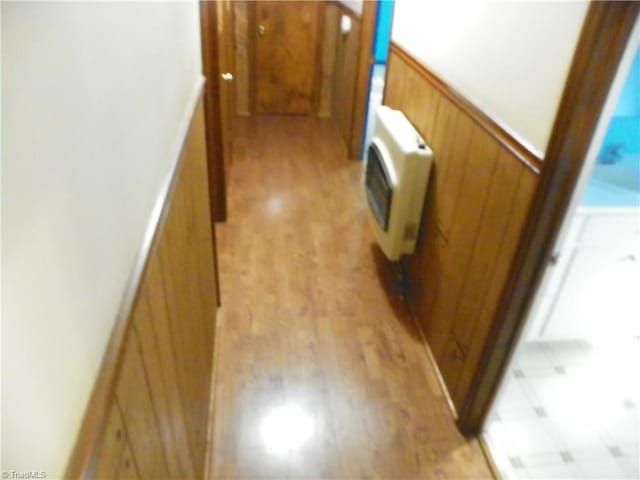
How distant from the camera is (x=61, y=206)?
19.3 inches

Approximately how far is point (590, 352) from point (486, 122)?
1.35 meters

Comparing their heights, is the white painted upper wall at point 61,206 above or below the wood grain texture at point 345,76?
above

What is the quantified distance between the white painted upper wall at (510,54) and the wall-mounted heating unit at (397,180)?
0.32 meters

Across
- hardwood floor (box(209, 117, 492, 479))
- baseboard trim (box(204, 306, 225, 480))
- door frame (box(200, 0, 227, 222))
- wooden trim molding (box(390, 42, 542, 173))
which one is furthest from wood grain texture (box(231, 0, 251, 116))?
baseboard trim (box(204, 306, 225, 480))

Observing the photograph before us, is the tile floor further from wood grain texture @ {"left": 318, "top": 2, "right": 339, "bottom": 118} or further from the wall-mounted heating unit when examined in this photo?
wood grain texture @ {"left": 318, "top": 2, "right": 339, "bottom": 118}

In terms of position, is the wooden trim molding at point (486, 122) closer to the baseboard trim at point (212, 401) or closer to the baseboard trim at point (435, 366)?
the baseboard trim at point (435, 366)

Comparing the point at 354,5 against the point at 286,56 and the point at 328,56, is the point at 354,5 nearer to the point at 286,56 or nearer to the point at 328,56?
the point at 328,56

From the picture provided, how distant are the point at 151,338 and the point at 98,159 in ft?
1.27

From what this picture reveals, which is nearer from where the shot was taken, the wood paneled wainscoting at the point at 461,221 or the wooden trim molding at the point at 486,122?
the wooden trim molding at the point at 486,122

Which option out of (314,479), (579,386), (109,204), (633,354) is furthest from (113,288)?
(633,354)

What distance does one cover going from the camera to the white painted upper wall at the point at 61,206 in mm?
388

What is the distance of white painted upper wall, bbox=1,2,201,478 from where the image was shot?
0.39 meters

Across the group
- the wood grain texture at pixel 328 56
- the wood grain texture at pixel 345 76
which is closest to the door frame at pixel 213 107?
the wood grain texture at pixel 345 76

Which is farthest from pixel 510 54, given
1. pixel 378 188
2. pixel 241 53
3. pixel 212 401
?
pixel 241 53
